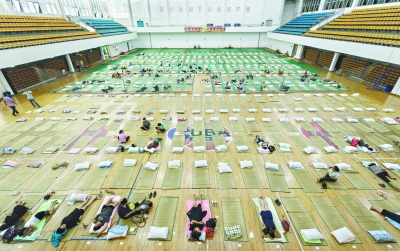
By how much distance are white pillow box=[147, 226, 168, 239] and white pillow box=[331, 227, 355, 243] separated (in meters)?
5.70

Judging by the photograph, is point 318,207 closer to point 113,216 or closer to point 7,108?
point 113,216

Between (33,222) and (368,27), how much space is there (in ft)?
111

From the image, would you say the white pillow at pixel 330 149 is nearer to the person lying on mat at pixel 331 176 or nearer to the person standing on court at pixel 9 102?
the person lying on mat at pixel 331 176

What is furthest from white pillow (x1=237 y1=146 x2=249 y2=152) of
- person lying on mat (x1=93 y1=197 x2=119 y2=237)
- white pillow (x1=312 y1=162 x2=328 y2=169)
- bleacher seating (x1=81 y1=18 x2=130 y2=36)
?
bleacher seating (x1=81 y1=18 x2=130 y2=36)

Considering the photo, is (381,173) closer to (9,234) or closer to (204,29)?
(9,234)

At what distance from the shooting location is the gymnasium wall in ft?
142

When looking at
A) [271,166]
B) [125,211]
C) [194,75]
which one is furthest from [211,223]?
[194,75]

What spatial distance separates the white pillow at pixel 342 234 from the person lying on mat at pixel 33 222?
10.2 m

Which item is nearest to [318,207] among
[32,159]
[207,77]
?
[32,159]

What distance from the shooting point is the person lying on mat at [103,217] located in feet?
21.5

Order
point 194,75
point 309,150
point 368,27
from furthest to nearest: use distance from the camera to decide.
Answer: point 194,75 < point 368,27 < point 309,150

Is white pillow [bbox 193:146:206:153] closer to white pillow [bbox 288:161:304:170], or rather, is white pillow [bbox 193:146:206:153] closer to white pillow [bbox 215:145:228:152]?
white pillow [bbox 215:145:228:152]

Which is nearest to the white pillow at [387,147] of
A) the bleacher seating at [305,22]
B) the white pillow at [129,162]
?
the white pillow at [129,162]

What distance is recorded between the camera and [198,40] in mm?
44094
